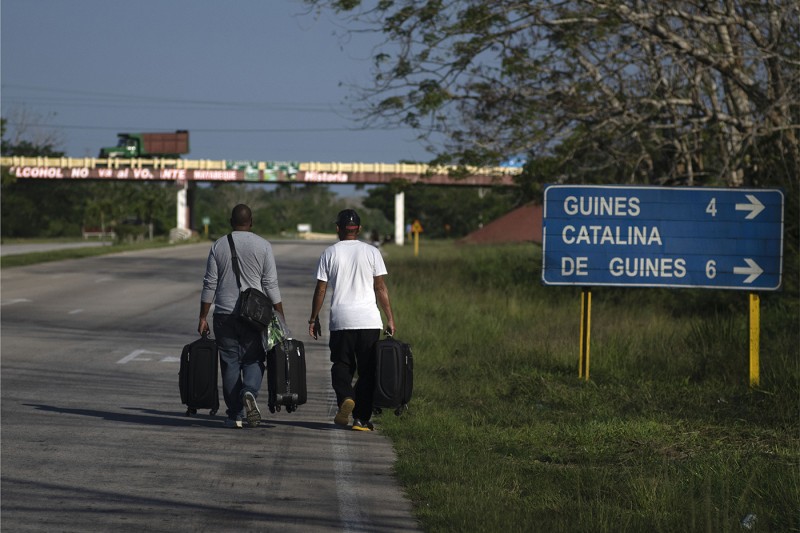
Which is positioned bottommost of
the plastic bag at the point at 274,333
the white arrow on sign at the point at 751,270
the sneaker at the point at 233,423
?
the sneaker at the point at 233,423

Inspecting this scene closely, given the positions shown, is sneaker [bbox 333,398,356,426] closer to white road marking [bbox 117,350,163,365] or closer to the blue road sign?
the blue road sign

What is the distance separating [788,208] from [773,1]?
12.1 ft

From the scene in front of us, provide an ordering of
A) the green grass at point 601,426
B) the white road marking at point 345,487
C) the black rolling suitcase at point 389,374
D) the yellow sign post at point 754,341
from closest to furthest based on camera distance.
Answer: the white road marking at point 345,487 → the green grass at point 601,426 → the black rolling suitcase at point 389,374 → the yellow sign post at point 754,341

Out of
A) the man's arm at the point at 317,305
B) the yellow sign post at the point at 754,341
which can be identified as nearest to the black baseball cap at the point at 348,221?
the man's arm at the point at 317,305

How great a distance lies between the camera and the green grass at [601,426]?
7.23 m

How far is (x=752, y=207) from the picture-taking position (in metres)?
13.9

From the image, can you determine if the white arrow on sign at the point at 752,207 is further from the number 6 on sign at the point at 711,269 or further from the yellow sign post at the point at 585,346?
the yellow sign post at the point at 585,346

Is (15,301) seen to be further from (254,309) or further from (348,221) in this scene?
(348,221)

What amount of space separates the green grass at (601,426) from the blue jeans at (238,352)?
4.28 ft

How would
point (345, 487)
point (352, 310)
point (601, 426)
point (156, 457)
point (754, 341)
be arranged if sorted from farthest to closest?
point (754, 341), point (601, 426), point (352, 310), point (156, 457), point (345, 487)

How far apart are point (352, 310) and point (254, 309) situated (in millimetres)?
831

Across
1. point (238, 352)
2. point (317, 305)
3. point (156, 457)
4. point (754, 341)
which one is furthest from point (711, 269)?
→ point (156, 457)

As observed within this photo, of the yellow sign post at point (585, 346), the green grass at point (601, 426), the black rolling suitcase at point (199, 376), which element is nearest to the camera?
the green grass at point (601, 426)

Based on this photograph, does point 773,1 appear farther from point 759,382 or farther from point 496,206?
point 496,206
